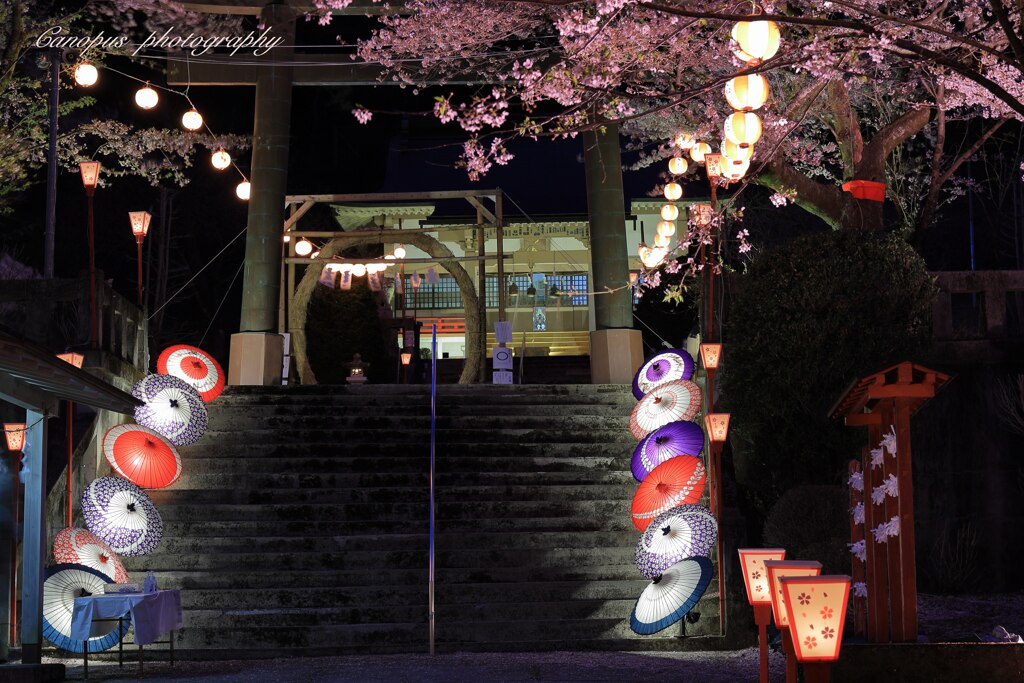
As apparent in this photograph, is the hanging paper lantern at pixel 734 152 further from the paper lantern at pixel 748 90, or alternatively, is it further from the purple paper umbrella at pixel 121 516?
the purple paper umbrella at pixel 121 516

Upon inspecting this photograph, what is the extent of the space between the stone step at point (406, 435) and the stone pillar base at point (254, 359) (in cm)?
380

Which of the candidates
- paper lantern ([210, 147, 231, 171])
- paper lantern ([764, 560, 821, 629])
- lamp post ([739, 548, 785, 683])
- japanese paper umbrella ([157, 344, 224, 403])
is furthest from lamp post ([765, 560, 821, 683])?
paper lantern ([210, 147, 231, 171])

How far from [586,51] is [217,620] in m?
7.11

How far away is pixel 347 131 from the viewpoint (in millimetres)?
36469

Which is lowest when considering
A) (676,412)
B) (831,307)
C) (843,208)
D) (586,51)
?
(676,412)

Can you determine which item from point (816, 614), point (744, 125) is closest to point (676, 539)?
point (744, 125)

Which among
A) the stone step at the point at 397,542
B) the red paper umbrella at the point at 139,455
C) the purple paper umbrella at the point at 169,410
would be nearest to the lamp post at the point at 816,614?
the stone step at the point at 397,542

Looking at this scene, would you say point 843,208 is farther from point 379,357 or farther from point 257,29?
point 379,357

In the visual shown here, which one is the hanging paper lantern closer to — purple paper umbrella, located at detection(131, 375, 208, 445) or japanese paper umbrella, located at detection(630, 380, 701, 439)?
japanese paper umbrella, located at detection(630, 380, 701, 439)

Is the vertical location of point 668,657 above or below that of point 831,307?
below

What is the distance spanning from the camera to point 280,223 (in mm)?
19062

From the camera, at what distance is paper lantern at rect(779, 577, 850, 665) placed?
254 inches

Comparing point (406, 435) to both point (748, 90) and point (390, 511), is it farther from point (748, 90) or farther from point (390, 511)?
point (748, 90)

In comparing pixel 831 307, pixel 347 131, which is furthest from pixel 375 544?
pixel 347 131
